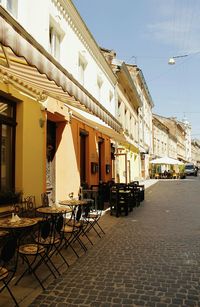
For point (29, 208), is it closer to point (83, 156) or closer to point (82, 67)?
point (83, 156)

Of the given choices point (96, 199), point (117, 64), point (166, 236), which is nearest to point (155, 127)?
point (117, 64)

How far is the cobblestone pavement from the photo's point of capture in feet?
11.5

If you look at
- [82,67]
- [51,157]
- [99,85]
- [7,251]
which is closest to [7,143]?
[51,157]

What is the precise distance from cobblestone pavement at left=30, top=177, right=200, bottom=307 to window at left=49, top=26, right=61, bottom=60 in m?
5.76

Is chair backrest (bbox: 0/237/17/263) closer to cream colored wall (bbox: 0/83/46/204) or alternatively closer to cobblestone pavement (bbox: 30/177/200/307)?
cobblestone pavement (bbox: 30/177/200/307)

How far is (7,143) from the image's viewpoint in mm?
6383

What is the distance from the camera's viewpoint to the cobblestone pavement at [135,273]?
3.51m

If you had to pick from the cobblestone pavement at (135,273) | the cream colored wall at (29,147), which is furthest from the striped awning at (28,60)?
the cobblestone pavement at (135,273)

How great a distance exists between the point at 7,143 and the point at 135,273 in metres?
3.88

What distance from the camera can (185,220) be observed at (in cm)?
852

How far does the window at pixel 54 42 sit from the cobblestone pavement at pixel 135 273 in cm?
576

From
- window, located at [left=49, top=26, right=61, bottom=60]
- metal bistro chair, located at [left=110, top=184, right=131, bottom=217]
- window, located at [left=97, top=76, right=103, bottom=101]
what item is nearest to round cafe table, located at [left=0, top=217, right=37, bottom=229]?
metal bistro chair, located at [left=110, top=184, right=131, bottom=217]

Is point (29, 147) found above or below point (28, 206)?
above

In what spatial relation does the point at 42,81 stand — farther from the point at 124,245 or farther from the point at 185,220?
the point at 185,220
